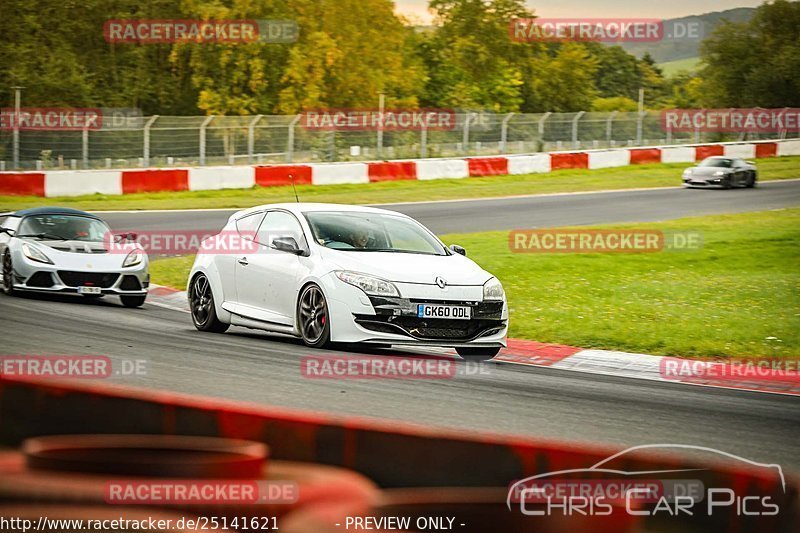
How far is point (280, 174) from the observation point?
3169 cm

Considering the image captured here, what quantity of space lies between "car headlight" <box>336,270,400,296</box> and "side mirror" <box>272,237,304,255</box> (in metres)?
0.84

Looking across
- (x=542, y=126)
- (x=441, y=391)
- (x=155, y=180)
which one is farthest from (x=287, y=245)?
(x=542, y=126)

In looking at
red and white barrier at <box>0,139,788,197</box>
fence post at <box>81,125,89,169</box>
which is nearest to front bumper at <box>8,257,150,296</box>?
red and white barrier at <box>0,139,788,197</box>

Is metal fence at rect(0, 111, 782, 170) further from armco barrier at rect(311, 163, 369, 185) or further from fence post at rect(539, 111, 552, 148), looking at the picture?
armco barrier at rect(311, 163, 369, 185)

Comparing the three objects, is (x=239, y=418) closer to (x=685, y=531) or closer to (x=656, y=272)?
(x=685, y=531)

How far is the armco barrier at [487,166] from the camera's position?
3541 cm

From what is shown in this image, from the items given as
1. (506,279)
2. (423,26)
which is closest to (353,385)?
(506,279)

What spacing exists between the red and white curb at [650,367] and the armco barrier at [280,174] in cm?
1937

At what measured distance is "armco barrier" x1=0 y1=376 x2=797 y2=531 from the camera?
3916 millimetres

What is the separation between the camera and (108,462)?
4.20 meters

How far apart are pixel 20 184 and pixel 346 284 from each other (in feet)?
64.7

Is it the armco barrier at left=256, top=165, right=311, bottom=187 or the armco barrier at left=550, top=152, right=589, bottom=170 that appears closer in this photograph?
the armco barrier at left=256, top=165, right=311, bottom=187

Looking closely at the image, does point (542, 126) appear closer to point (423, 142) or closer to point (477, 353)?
point (423, 142)

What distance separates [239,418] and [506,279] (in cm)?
1274
